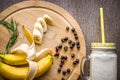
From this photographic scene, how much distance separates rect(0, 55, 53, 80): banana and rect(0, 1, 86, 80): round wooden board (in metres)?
0.05

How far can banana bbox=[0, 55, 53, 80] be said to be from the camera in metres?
0.88

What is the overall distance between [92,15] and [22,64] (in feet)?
1.15

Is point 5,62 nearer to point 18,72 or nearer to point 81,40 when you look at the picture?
point 18,72

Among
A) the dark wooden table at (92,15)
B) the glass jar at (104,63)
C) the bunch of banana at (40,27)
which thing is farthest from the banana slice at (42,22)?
the glass jar at (104,63)

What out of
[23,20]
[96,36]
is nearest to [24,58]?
[23,20]

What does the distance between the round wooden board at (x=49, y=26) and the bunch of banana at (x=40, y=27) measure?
0.02 meters

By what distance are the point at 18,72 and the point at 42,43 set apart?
156 mm

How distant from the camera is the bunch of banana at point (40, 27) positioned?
3.15 ft

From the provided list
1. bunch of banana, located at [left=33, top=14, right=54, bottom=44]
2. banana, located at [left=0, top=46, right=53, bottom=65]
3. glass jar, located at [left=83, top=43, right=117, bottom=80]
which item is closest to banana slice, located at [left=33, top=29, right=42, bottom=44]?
bunch of banana, located at [left=33, top=14, right=54, bottom=44]

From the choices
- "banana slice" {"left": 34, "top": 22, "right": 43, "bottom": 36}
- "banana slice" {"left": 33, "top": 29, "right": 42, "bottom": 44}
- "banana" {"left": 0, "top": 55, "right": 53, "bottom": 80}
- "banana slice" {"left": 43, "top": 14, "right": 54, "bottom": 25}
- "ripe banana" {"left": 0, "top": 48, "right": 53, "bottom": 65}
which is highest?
"banana slice" {"left": 43, "top": 14, "right": 54, "bottom": 25}

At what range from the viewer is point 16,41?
97 cm

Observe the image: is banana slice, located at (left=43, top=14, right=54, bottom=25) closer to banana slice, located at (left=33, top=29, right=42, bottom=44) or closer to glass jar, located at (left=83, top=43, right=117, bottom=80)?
banana slice, located at (left=33, top=29, right=42, bottom=44)

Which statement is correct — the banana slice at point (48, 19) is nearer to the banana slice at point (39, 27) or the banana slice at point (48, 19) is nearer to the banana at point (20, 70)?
the banana slice at point (39, 27)

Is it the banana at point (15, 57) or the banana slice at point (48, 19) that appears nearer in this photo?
the banana at point (15, 57)
